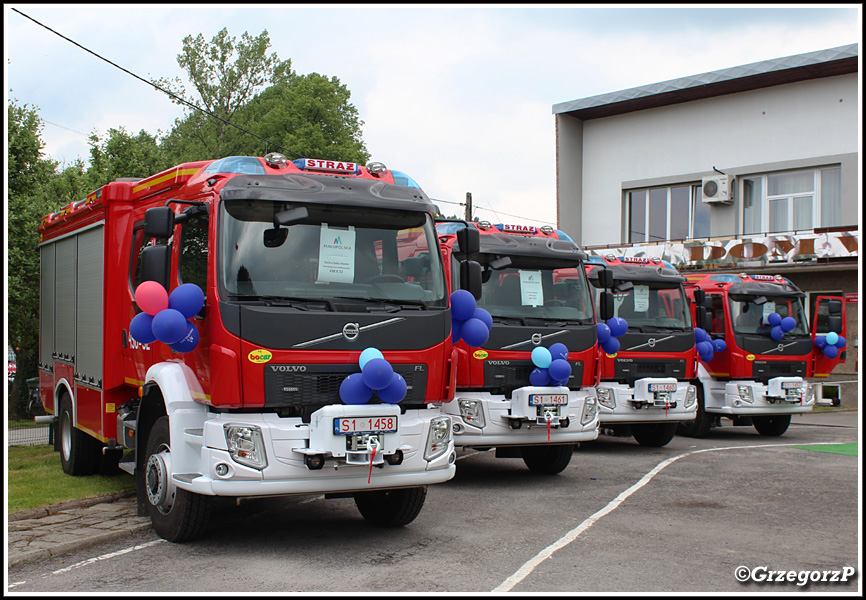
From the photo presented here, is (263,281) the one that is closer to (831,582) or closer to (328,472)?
(328,472)

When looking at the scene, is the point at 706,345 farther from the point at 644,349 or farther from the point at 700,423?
the point at 644,349

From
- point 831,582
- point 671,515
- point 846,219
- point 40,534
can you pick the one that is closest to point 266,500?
point 40,534

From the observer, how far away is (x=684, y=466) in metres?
11.5

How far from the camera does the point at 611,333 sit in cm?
1208

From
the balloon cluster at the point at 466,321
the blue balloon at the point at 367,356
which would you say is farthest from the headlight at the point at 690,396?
the blue balloon at the point at 367,356

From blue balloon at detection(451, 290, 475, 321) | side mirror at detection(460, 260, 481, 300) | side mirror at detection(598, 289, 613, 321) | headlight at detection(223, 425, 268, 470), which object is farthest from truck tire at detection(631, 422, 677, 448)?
headlight at detection(223, 425, 268, 470)

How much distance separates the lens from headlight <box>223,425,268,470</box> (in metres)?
6.04

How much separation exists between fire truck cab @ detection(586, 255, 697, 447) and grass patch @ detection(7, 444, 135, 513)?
259 inches

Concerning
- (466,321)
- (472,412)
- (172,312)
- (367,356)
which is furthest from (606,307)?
(172,312)

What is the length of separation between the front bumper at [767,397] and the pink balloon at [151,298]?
36.1 ft

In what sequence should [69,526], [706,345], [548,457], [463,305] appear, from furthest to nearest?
[706,345]
[548,457]
[463,305]
[69,526]

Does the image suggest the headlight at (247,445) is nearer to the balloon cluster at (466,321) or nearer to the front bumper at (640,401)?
the balloon cluster at (466,321)

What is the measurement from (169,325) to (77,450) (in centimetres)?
440

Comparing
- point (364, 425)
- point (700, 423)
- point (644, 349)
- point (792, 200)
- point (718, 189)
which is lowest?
point (700, 423)
